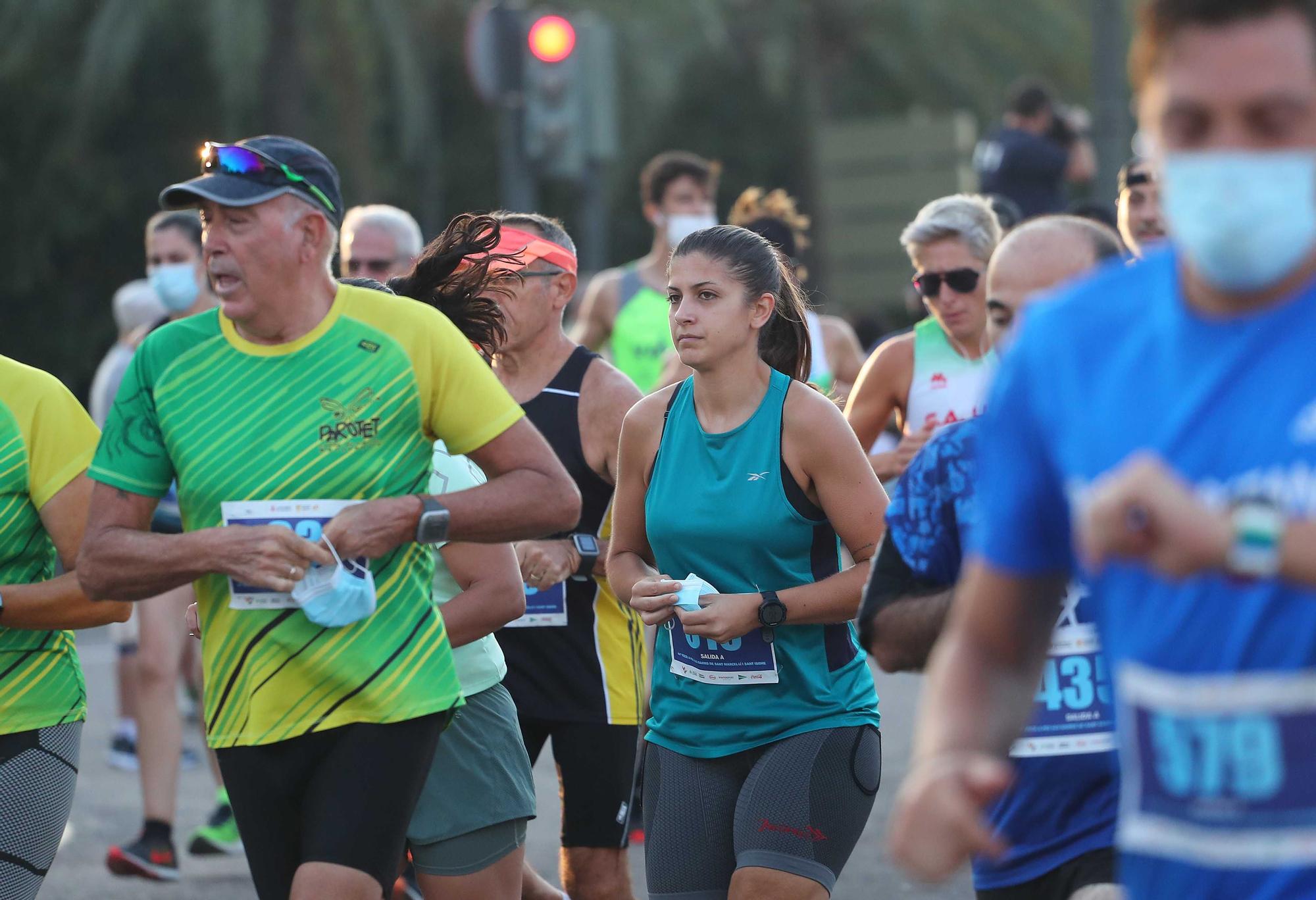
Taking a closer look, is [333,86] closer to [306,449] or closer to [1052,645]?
[306,449]

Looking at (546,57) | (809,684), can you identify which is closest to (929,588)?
(809,684)

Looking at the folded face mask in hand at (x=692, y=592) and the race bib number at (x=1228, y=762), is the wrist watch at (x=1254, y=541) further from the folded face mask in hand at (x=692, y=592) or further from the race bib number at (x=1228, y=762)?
the folded face mask in hand at (x=692, y=592)

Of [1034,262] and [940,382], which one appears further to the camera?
[940,382]

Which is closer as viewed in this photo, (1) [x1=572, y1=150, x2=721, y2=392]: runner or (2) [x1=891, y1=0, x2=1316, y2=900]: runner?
(2) [x1=891, y1=0, x2=1316, y2=900]: runner

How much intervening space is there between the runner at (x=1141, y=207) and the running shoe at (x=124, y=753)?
516 centimetres

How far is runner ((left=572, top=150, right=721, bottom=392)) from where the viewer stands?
903 cm

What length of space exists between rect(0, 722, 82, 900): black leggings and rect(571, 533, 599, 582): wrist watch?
1591 millimetres

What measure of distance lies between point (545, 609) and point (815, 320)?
2.91 meters

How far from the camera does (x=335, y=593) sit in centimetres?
374

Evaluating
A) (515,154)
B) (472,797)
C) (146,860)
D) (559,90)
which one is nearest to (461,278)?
(472,797)

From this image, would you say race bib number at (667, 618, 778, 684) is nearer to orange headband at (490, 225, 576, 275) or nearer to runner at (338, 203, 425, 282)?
orange headband at (490, 225, 576, 275)

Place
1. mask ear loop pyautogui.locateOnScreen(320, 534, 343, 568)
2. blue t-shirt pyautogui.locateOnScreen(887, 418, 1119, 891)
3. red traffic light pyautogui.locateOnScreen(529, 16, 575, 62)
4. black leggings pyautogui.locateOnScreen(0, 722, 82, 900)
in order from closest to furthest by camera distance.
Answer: blue t-shirt pyautogui.locateOnScreen(887, 418, 1119, 891)
mask ear loop pyautogui.locateOnScreen(320, 534, 343, 568)
black leggings pyautogui.locateOnScreen(0, 722, 82, 900)
red traffic light pyautogui.locateOnScreen(529, 16, 575, 62)

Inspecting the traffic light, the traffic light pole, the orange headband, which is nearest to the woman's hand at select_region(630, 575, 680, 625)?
the orange headband

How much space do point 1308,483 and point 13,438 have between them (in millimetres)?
3041
